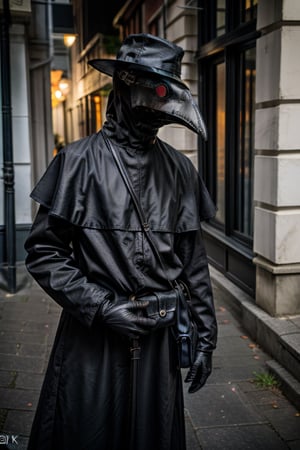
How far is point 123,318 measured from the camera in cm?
233

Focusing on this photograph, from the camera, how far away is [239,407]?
4.45 metres

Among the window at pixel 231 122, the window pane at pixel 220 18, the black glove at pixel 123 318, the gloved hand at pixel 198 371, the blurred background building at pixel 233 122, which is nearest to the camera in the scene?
the black glove at pixel 123 318

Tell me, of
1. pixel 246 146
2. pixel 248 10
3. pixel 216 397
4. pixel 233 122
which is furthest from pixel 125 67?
pixel 233 122

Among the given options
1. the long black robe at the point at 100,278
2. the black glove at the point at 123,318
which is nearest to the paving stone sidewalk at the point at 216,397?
the long black robe at the point at 100,278

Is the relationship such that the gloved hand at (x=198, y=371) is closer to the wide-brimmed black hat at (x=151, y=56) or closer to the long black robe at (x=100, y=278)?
the long black robe at (x=100, y=278)

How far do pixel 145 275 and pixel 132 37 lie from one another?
1.04 meters

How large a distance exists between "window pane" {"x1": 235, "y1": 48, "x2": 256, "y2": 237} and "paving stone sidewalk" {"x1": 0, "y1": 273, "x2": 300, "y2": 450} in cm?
142

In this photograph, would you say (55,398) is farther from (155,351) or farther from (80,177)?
(80,177)

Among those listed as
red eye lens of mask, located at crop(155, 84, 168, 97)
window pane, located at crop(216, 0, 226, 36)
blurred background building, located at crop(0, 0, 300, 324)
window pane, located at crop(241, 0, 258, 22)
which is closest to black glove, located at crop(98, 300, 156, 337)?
red eye lens of mask, located at crop(155, 84, 168, 97)

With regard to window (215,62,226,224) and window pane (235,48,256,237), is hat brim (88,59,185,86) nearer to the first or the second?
window pane (235,48,256,237)

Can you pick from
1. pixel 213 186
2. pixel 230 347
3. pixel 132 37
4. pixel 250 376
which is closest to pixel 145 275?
pixel 132 37

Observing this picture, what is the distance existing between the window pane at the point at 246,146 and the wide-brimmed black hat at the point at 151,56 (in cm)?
459

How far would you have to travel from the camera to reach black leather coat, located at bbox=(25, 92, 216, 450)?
2.41m

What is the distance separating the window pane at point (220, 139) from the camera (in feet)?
26.5
